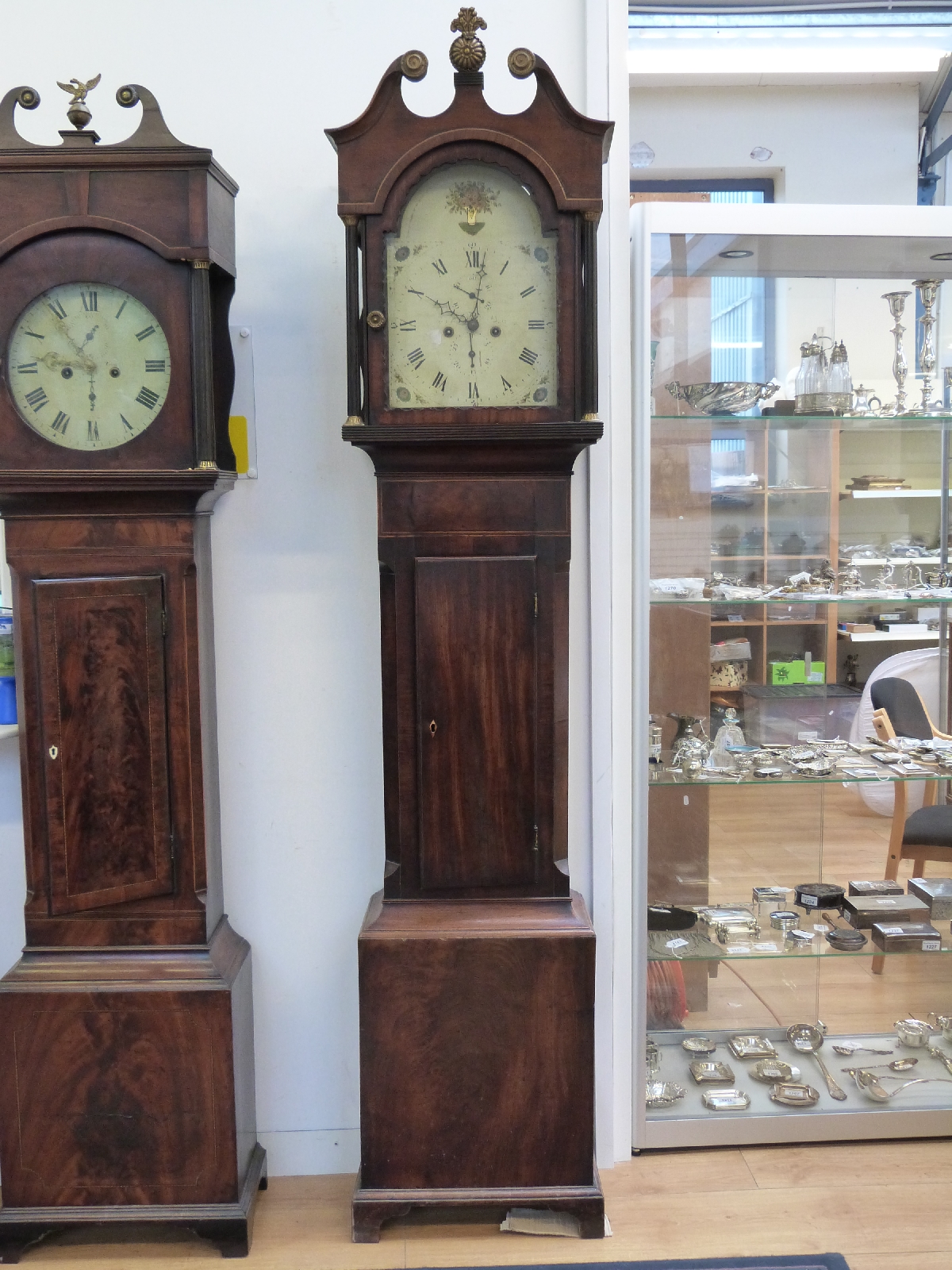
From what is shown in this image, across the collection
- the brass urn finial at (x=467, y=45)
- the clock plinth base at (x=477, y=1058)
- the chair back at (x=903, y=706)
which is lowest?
the clock plinth base at (x=477, y=1058)

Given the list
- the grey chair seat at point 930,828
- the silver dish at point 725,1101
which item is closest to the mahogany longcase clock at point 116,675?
the silver dish at point 725,1101

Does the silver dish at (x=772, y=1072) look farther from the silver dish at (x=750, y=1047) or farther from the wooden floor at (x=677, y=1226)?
the wooden floor at (x=677, y=1226)

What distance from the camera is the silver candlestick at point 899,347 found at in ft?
7.27

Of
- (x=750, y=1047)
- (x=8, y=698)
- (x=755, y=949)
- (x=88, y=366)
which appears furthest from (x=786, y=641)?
(x=8, y=698)

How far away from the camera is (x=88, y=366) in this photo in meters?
1.77

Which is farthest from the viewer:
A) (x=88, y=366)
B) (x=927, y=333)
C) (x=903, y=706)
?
(x=903, y=706)

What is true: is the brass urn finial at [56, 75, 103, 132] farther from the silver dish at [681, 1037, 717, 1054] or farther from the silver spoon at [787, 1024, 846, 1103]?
the silver spoon at [787, 1024, 846, 1103]

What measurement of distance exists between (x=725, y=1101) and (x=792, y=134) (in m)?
4.53

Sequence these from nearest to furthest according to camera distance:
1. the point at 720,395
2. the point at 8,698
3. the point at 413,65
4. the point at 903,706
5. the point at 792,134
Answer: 1. the point at 413,65
2. the point at 8,698
3. the point at 720,395
4. the point at 903,706
5. the point at 792,134

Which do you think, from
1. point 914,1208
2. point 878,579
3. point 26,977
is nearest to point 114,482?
point 26,977

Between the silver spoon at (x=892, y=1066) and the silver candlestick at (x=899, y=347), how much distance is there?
145 centimetres

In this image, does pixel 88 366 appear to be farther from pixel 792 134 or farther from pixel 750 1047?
pixel 792 134

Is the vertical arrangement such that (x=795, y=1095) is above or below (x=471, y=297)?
below

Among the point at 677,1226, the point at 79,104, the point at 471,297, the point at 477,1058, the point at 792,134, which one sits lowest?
the point at 677,1226
